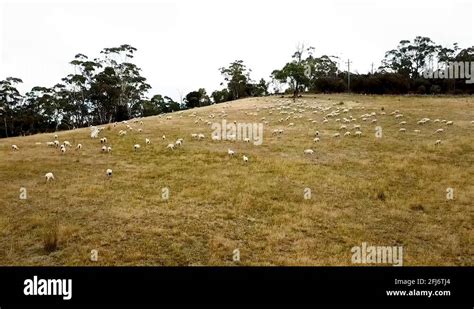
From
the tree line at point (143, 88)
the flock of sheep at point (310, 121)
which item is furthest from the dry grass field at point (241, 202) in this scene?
the tree line at point (143, 88)

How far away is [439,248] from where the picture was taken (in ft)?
41.6

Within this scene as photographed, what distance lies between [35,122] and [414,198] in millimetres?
76901

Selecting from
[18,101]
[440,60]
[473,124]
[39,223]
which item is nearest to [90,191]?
[39,223]
